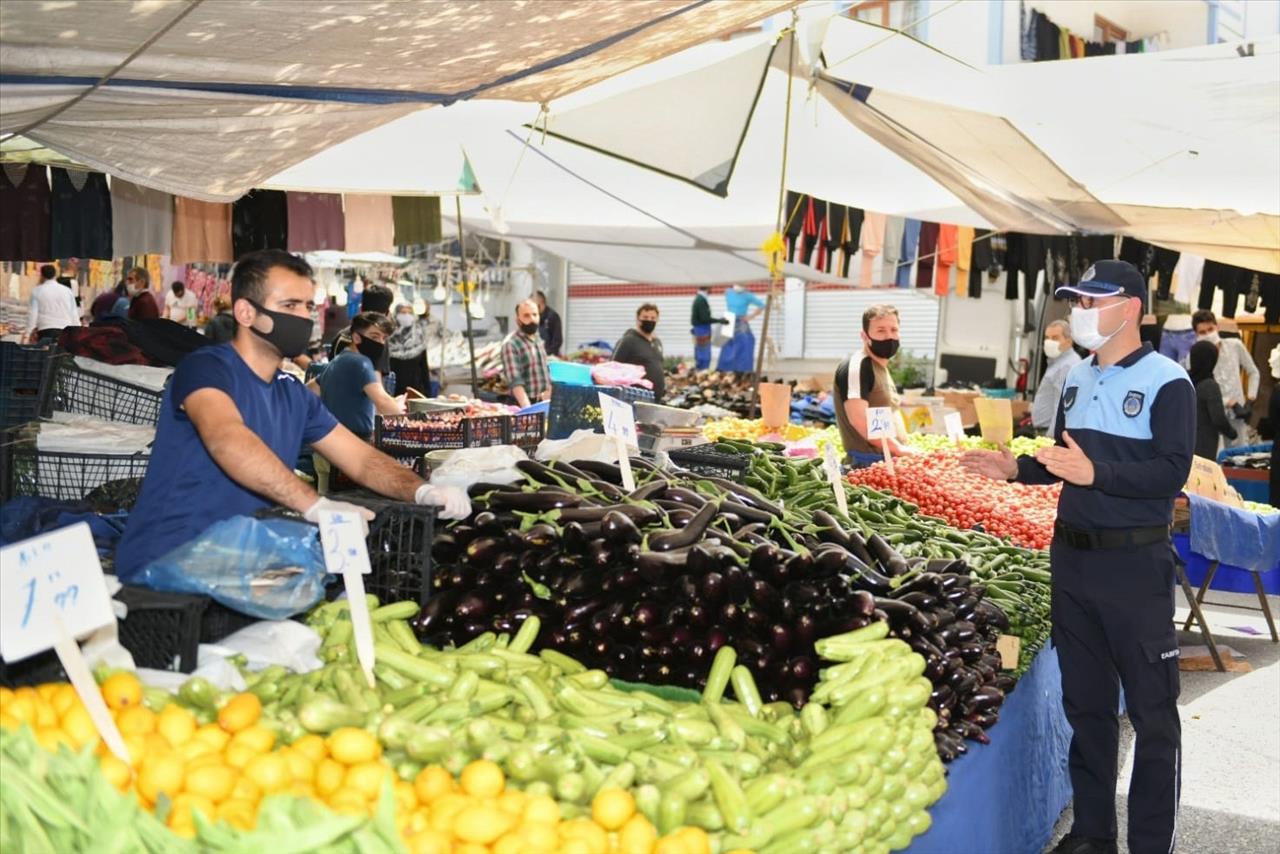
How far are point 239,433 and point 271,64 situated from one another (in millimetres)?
1541

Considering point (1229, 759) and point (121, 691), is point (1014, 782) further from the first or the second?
point (121, 691)

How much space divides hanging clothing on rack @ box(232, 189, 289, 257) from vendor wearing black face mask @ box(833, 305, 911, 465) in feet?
Answer: 17.7

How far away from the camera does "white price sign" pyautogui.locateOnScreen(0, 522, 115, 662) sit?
7.58ft

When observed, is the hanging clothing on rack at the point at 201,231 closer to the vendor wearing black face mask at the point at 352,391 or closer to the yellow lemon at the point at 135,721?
the vendor wearing black face mask at the point at 352,391

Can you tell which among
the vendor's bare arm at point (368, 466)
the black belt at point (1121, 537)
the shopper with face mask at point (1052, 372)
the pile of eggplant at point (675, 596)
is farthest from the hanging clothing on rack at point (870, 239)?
the vendor's bare arm at point (368, 466)

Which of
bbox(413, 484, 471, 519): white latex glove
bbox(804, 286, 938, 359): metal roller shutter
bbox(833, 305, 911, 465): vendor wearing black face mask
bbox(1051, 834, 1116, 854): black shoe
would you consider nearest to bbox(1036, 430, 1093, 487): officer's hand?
bbox(1051, 834, 1116, 854): black shoe

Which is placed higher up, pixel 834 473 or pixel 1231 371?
pixel 834 473

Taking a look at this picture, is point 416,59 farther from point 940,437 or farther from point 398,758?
point 940,437

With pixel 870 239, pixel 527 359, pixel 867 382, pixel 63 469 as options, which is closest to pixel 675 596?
pixel 63 469

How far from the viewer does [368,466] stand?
421cm

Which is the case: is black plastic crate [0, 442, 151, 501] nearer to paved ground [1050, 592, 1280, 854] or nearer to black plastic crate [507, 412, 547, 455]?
black plastic crate [507, 412, 547, 455]

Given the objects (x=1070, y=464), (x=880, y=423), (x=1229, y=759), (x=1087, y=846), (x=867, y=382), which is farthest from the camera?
(x=867, y=382)

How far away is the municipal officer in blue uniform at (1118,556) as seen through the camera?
427cm

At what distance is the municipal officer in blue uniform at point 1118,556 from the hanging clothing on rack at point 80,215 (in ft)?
25.6
